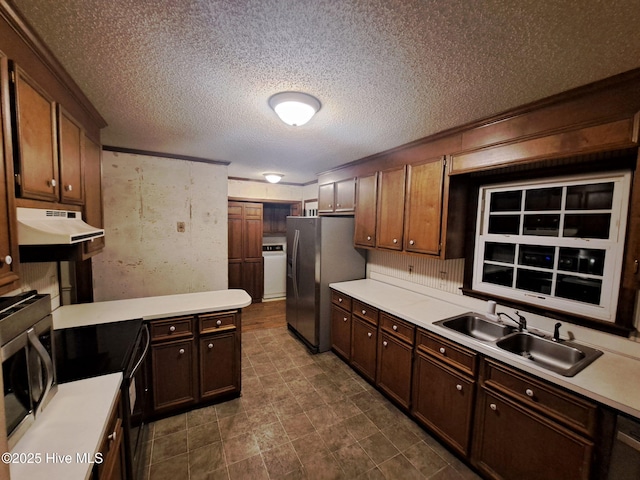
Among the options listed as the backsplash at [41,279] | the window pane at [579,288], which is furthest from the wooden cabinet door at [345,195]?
the backsplash at [41,279]

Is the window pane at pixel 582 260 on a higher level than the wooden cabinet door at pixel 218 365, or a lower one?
higher

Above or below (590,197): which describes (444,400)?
below

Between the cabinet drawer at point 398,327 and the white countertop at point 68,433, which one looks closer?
the white countertop at point 68,433

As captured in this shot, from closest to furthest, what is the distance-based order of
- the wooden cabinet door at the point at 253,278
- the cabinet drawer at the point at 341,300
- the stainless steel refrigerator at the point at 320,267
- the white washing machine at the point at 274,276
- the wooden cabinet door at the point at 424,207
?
1. the wooden cabinet door at the point at 424,207
2. the cabinet drawer at the point at 341,300
3. the stainless steel refrigerator at the point at 320,267
4. the wooden cabinet door at the point at 253,278
5. the white washing machine at the point at 274,276

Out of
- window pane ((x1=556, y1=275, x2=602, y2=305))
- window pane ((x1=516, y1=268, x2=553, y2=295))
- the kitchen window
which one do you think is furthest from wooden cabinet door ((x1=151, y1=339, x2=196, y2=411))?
window pane ((x1=556, y1=275, x2=602, y2=305))

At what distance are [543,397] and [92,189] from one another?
11.0 feet

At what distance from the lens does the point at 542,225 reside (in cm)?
202

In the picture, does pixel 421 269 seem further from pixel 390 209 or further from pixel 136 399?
pixel 136 399

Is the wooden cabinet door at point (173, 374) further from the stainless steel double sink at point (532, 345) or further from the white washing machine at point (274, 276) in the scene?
the white washing machine at point (274, 276)

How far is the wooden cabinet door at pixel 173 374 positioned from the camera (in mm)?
2117

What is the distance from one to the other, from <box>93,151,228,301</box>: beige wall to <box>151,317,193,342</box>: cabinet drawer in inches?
47.8

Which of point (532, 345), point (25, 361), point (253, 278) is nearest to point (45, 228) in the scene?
point (25, 361)

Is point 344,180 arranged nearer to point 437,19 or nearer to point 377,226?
point 377,226

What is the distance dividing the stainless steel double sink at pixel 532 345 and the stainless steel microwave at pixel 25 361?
2292 millimetres
